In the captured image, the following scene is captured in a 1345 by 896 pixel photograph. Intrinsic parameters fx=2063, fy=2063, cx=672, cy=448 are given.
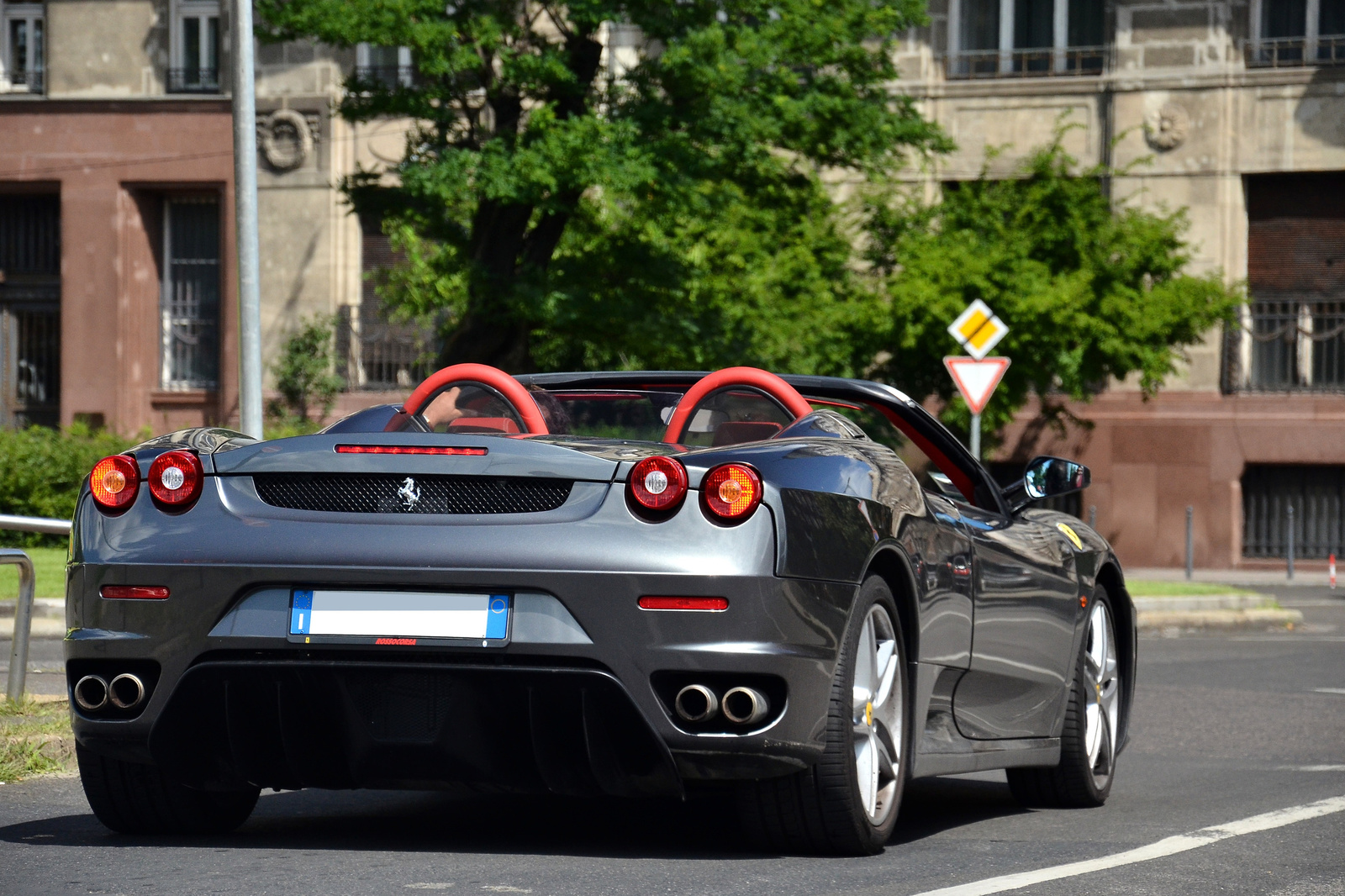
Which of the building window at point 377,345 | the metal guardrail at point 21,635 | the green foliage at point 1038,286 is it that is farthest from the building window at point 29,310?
the metal guardrail at point 21,635

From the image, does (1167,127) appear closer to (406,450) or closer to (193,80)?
(193,80)

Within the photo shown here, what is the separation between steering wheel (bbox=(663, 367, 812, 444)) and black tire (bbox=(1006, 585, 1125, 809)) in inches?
65.6

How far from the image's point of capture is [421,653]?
4680 millimetres

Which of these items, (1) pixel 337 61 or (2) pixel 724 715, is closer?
(2) pixel 724 715

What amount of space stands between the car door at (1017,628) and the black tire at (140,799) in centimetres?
207

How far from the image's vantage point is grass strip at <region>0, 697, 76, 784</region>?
22.0ft

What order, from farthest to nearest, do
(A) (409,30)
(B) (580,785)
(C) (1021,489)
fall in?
(A) (409,30)
(C) (1021,489)
(B) (580,785)

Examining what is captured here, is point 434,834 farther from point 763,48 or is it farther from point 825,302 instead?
point 825,302

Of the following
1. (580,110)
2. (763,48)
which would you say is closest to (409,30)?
(580,110)

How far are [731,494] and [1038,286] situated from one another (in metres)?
19.7

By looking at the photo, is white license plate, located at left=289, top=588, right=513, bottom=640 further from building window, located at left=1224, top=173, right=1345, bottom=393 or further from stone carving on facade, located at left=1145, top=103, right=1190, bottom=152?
stone carving on facade, located at left=1145, top=103, right=1190, bottom=152

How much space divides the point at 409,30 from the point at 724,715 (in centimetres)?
1455

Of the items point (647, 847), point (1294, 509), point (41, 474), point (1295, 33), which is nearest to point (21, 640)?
point (647, 847)

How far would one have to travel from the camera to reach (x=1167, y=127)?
96.7 feet
